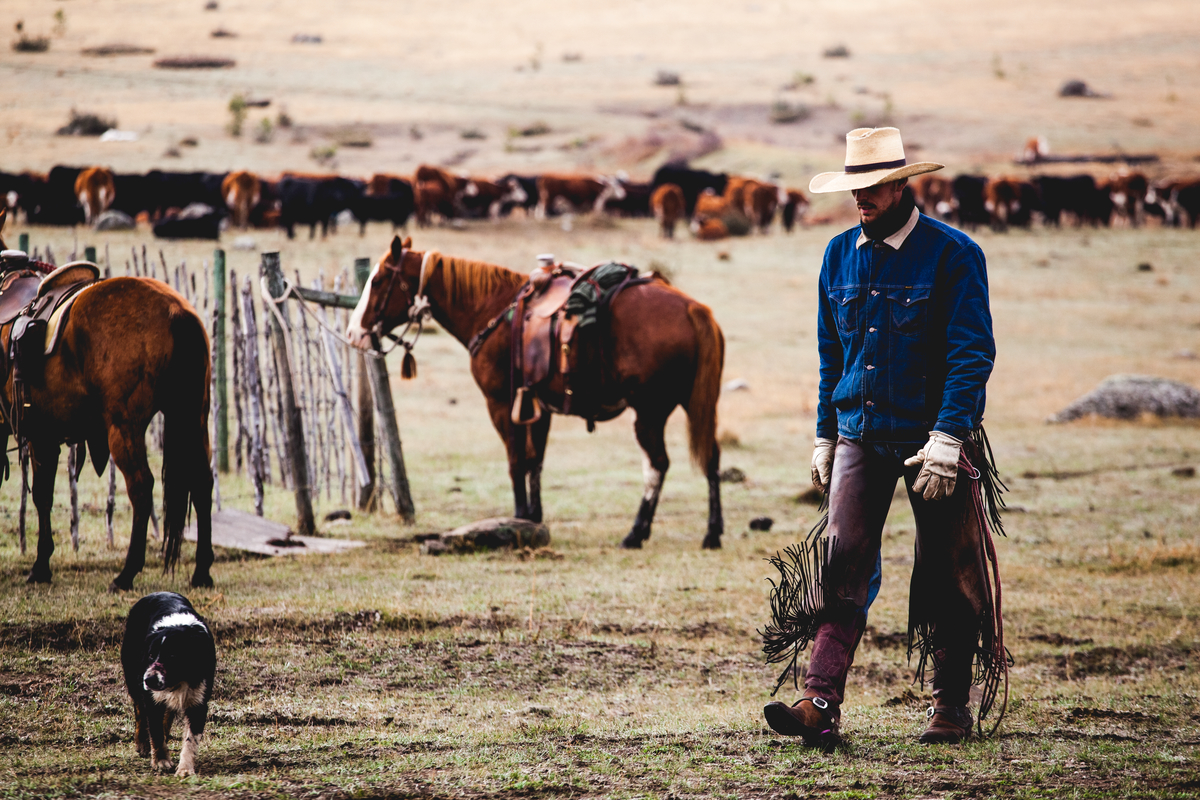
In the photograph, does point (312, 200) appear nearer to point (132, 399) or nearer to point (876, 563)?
point (132, 399)

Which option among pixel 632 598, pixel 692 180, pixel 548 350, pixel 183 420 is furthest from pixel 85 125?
pixel 632 598

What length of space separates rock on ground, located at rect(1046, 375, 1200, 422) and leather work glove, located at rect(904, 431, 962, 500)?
12.2m

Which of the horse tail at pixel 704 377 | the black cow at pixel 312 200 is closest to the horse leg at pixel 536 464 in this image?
the horse tail at pixel 704 377

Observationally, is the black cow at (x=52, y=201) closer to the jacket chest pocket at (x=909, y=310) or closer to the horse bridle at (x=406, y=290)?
the horse bridle at (x=406, y=290)

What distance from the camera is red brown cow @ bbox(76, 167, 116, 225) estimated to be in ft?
83.8

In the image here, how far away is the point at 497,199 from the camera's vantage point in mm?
36344

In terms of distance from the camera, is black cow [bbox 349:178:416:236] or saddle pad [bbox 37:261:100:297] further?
black cow [bbox 349:178:416:236]

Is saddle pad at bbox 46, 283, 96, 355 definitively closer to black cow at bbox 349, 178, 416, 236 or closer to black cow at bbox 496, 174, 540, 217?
black cow at bbox 349, 178, 416, 236

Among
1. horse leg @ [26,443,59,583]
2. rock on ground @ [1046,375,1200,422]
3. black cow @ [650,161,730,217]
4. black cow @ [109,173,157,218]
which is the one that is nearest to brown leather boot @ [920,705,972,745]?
horse leg @ [26,443,59,583]

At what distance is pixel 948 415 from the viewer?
3.78 m

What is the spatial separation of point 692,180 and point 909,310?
4000 cm

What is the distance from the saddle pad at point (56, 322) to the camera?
241 inches

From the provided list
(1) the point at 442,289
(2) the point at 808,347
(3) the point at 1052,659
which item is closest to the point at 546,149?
(2) the point at 808,347

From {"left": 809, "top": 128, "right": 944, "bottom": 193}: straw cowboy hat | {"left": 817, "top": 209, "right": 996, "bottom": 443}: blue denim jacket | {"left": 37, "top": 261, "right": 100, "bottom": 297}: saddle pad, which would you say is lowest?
{"left": 37, "top": 261, "right": 100, "bottom": 297}: saddle pad
